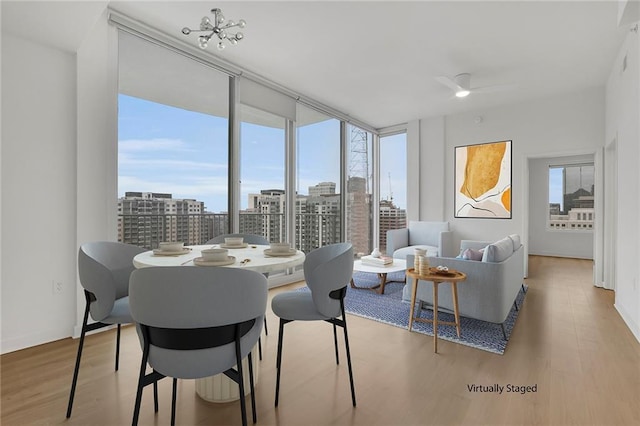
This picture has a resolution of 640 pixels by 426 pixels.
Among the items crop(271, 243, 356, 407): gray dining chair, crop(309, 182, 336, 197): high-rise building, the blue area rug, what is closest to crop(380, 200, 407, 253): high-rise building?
crop(309, 182, 336, 197): high-rise building

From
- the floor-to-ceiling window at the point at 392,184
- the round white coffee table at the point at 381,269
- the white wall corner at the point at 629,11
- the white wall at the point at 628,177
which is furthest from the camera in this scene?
the floor-to-ceiling window at the point at 392,184

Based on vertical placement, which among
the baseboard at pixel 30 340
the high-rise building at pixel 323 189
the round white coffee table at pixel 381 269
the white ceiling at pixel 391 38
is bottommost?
the baseboard at pixel 30 340

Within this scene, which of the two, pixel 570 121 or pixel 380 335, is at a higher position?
pixel 570 121

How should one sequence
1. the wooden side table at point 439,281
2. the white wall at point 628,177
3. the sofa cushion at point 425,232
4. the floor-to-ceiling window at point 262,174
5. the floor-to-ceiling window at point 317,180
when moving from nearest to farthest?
the wooden side table at point 439,281
the white wall at point 628,177
the floor-to-ceiling window at point 262,174
the floor-to-ceiling window at point 317,180
the sofa cushion at point 425,232

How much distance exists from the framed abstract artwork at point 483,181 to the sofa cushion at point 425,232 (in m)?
0.48

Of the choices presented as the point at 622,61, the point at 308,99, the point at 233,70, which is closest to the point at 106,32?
the point at 233,70

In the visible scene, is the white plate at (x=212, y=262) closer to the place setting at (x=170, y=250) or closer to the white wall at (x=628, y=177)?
the place setting at (x=170, y=250)

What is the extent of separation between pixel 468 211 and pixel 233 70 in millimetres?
4349

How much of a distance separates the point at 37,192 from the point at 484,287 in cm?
359

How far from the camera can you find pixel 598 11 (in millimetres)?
2629

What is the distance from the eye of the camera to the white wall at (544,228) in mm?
6961

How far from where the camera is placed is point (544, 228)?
7305 millimetres

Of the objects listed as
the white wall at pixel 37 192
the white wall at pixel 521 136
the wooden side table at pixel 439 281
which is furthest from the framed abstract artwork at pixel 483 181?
the white wall at pixel 37 192

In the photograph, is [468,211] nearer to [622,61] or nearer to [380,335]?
[622,61]
